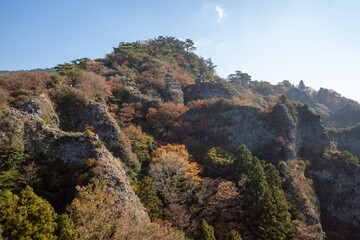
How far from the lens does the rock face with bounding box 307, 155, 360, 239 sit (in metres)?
35.0

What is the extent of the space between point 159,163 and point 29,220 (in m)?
18.8

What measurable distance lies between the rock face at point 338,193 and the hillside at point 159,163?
0.60 ft

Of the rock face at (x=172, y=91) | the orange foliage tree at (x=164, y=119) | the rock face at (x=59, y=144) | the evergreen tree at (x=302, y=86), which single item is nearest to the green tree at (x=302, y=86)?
the evergreen tree at (x=302, y=86)

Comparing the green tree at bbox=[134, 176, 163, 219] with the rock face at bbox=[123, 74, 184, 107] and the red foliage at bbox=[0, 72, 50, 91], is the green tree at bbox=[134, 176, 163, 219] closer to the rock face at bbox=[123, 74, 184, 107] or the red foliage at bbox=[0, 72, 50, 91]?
the red foliage at bbox=[0, 72, 50, 91]

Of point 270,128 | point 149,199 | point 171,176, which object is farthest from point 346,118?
point 149,199

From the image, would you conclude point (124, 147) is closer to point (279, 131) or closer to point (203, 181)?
point (203, 181)

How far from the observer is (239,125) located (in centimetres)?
4638

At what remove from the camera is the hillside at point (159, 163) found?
55.4ft

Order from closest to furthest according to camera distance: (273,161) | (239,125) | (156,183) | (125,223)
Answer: (125,223) < (156,183) < (273,161) < (239,125)

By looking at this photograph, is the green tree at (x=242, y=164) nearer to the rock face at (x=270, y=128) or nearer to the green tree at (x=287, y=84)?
the rock face at (x=270, y=128)

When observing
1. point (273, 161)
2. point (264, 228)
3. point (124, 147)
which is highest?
point (273, 161)

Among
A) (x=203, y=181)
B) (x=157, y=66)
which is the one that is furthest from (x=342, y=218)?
(x=157, y=66)

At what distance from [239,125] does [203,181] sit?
74.2 feet

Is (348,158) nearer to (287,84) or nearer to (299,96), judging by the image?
(299,96)
